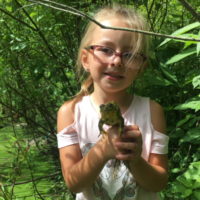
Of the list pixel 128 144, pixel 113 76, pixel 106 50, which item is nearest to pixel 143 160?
pixel 128 144

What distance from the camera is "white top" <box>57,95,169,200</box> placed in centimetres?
155

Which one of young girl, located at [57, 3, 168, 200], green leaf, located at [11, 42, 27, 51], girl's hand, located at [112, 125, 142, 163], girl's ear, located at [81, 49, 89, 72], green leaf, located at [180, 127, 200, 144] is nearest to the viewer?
girl's hand, located at [112, 125, 142, 163]

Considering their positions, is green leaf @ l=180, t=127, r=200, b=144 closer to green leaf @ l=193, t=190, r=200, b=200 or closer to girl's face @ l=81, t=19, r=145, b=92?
green leaf @ l=193, t=190, r=200, b=200

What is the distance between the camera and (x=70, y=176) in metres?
1.49

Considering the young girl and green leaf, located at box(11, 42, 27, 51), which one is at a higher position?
green leaf, located at box(11, 42, 27, 51)

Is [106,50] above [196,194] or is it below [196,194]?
above

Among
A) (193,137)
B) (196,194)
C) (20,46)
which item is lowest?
(196,194)

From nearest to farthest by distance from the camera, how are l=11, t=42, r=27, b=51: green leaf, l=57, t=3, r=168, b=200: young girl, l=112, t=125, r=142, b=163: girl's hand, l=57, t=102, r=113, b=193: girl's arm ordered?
l=112, t=125, r=142, b=163: girl's hand < l=57, t=102, r=113, b=193: girl's arm < l=57, t=3, r=168, b=200: young girl < l=11, t=42, r=27, b=51: green leaf

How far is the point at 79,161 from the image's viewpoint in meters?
1.50

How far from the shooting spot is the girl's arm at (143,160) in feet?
3.95

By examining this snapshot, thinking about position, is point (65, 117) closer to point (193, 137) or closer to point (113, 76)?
point (113, 76)

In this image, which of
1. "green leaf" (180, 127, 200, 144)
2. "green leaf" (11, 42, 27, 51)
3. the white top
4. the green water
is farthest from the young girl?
the green water

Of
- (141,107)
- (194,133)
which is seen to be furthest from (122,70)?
(194,133)

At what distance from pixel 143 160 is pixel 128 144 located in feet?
0.59
